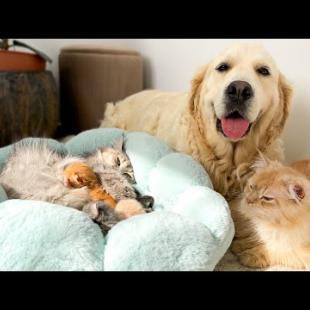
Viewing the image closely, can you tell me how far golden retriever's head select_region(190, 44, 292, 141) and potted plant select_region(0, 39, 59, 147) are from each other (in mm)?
1030

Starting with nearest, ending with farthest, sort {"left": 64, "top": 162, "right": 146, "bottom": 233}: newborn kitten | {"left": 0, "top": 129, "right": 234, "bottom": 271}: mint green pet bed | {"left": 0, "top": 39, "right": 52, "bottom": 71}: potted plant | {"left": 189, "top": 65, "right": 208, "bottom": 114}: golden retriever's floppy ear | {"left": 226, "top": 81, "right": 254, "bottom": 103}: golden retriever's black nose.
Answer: {"left": 0, "top": 129, "right": 234, "bottom": 271}: mint green pet bed < {"left": 64, "top": 162, "right": 146, "bottom": 233}: newborn kitten < {"left": 226, "top": 81, "right": 254, "bottom": 103}: golden retriever's black nose < {"left": 189, "top": 65, "right": 208, "bottom": 114}: golden retriever's floppy ear < {"left": 0, "top": 39, "right": 52, "bottom": 71}: potted plant

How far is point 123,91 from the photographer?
2379 mm

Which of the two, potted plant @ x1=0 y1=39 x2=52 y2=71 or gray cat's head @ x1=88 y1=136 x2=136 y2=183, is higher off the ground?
potted plant @ x1=0 y1=39 x2=52 y2=71

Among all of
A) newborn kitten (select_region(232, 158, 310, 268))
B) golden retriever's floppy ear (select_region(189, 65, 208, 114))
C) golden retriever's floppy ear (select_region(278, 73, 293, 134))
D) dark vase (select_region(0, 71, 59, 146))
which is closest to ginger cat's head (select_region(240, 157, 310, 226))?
newborn kitten (select_region(232, 158, 310, 268))

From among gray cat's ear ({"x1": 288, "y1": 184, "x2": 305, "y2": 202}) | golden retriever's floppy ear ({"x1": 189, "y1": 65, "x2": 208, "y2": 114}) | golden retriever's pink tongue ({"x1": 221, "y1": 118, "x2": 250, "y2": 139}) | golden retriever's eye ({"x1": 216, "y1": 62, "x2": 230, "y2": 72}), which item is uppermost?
golden retriever's eye ({"x1": 216, "y1": 62, "x2": 230, "y2": 72})

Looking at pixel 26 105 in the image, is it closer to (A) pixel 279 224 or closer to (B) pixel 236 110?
(B) pixel 236 110

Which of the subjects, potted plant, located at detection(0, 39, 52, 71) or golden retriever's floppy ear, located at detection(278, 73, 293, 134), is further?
potted plant, located at detection(0, 39, 52, 71)

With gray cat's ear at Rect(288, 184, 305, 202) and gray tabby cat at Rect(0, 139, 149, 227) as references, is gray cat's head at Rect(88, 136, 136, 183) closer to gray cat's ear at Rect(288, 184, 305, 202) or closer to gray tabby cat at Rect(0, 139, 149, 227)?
gray tabby cat at Rect(0, 139, 149, 227)

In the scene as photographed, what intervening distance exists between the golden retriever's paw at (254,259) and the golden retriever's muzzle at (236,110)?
389mm

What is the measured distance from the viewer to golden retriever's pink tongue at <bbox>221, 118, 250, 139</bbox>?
1.22 metres
